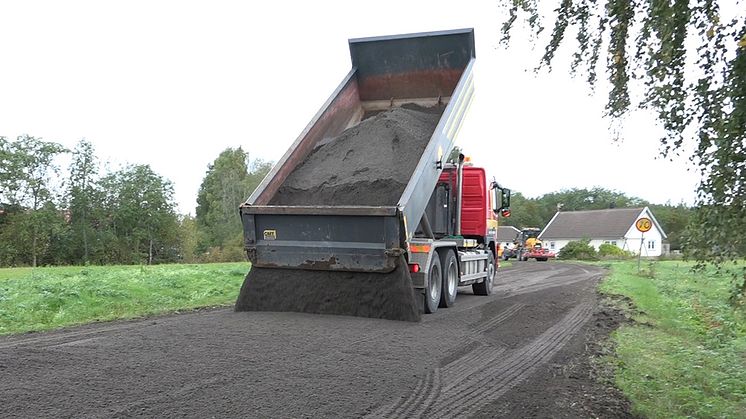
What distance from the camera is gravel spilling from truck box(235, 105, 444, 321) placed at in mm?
8281

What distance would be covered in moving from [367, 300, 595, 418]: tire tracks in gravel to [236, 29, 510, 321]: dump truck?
1691 mm

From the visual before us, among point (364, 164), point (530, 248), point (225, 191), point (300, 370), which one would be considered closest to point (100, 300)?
→ point (364, 164)

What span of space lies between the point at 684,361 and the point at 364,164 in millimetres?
5272

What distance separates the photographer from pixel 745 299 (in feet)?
13.7

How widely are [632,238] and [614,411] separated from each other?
220 ft

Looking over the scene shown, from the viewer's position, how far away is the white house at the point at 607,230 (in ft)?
216

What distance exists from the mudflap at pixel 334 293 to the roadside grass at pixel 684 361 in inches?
113

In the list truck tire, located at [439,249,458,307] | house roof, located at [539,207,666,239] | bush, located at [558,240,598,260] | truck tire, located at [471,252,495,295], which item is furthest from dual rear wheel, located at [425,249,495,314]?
house roof, located at [539,207,666,239]

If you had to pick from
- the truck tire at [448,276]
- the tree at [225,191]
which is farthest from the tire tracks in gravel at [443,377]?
the tree at [225,191]

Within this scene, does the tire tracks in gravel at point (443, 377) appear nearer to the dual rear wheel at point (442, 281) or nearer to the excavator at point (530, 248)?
the dual rear wheel at point (442, 281)

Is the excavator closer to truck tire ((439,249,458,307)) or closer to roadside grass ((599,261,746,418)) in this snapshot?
roadside grass ((599,261,746,418))

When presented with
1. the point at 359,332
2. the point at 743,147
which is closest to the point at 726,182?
the point at 743,147

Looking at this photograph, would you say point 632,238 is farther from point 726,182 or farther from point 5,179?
point 726,182

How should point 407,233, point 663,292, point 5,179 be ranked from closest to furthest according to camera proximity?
1. point 407,233
2. point 663,292
3. point 5,179
